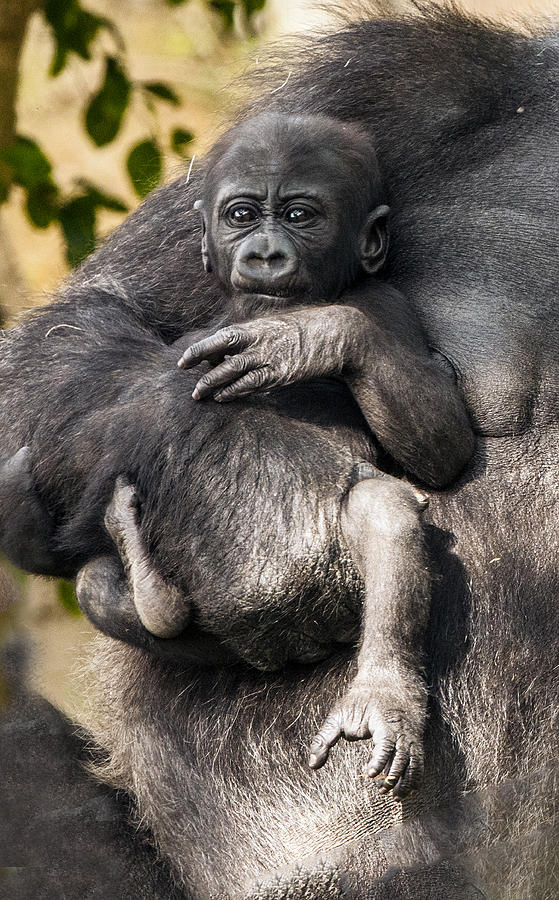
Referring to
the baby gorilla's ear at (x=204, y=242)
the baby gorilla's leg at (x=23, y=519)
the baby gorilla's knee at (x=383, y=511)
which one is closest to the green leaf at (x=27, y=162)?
the baby gorilla's ear at (x=204, y=242)

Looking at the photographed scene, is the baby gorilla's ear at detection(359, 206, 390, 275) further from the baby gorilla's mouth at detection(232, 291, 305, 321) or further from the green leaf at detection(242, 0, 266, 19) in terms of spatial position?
the green leaf at detection(242, 0, 266, 19)

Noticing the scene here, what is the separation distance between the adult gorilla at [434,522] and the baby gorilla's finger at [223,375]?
0.16m

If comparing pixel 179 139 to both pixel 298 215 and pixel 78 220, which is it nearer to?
pixel 78 220

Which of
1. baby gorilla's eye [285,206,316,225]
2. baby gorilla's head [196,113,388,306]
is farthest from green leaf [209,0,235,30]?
baby gorilla's eye [285,206,316,225]

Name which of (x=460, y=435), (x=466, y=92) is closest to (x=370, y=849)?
(x=460, y=435)

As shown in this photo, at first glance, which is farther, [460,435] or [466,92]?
[466,92]

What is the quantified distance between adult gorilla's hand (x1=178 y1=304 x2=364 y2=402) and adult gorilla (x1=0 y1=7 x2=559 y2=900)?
0.59ft

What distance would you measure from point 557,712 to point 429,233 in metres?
0.75

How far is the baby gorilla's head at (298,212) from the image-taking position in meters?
1.77

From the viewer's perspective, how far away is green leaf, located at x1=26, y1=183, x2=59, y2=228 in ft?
11.4

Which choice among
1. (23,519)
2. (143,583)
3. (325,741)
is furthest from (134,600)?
(325,741)

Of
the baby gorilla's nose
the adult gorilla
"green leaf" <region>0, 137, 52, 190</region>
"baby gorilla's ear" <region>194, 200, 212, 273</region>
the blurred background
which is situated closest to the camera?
the adult gorilla

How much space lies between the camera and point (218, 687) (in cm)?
185

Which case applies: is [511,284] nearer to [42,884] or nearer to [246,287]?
[246,287]
